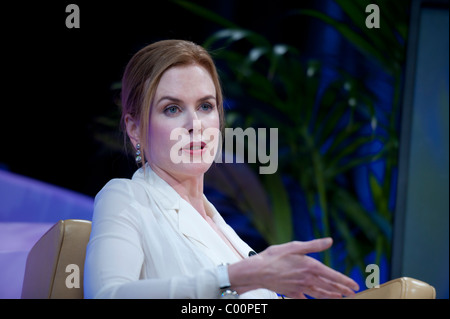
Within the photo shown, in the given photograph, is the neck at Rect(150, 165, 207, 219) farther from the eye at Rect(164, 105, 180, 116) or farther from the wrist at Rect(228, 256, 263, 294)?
the wrist at Rect(228, 256, 263, 294)

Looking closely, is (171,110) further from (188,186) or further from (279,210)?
(279,210)

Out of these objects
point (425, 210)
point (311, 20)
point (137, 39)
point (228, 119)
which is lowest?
point (425, 210)

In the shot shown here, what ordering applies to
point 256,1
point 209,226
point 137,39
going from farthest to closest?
point 256,1
point 137,39
point 209,226

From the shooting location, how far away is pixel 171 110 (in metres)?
0.92

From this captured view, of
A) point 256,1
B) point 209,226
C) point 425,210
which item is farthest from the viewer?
point 256,1

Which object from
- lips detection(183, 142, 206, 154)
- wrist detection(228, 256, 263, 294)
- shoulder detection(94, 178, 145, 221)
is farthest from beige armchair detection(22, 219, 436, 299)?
wrist detection(228, 256, 263, 294)

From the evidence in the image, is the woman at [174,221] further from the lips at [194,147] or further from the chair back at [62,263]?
the chair back at [62,263]

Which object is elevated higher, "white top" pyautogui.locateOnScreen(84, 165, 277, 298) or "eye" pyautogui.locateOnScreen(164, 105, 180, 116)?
"eye" pyautogui.locateOnScreen(164, 105, 180, 116)

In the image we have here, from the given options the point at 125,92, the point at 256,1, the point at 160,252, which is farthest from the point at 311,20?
the point at 160,252

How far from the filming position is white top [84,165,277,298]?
719mm

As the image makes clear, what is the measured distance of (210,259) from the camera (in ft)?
2.81

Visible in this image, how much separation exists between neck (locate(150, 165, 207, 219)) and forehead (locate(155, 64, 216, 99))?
0.15 metres
